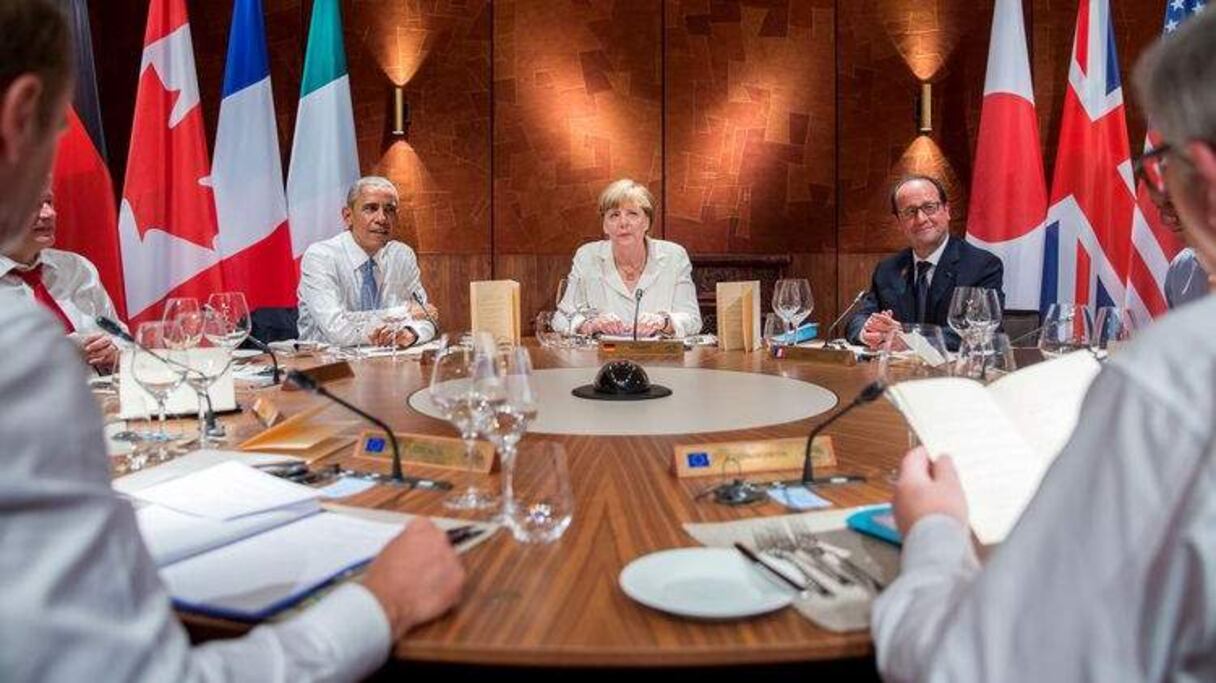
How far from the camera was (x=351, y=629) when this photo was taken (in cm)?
91

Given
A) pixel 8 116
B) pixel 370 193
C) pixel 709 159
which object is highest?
pixel 709 159

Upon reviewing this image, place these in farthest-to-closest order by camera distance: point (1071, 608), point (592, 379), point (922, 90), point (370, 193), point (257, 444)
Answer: point (922, 90) < point (370, 193) < point (592, 379) < point (257, 444) < point (1071, 608)

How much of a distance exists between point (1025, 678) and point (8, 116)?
0.97 meters

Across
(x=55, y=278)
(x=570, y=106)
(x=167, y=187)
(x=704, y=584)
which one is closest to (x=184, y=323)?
(x=704, y=584)

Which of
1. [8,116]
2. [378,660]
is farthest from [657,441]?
[8,116]

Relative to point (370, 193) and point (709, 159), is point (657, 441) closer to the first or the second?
point (370, 193)

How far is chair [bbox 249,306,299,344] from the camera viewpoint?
4.35m

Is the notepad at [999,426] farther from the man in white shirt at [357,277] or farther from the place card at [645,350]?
the man in white shirt at [357,277]

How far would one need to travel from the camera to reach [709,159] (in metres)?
5.31

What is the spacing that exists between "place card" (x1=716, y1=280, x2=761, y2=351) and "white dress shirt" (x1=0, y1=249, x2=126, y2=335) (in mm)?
2354

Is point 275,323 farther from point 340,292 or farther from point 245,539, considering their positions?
point 245,539

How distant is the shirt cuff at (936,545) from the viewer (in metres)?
1.00

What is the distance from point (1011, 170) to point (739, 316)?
243 centimetres

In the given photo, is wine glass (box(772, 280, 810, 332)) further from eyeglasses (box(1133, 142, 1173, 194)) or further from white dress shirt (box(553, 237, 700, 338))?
eyeglasses (box(1133, 142, 1173, 194))
